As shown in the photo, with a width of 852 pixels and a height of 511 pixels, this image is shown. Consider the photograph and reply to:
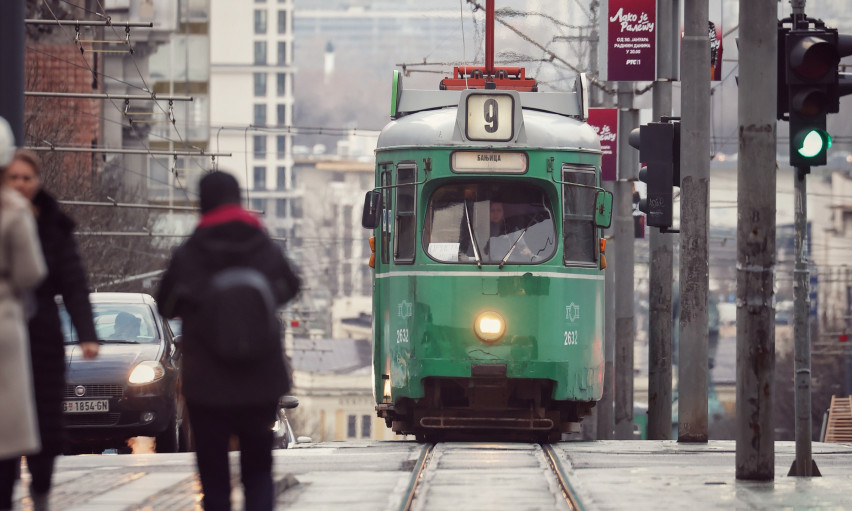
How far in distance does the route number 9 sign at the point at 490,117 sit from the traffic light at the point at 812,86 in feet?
16.3

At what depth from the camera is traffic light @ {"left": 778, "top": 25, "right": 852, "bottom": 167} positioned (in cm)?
1150

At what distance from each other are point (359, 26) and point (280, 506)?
548 feet

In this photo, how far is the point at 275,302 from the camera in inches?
293

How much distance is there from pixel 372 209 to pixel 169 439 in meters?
2.76

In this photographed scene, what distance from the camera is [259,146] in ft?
556

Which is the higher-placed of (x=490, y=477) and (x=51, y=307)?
(x=51, y=307)

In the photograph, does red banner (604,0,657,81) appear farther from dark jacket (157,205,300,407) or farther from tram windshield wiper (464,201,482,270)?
dark jacket (157,205,300,407)

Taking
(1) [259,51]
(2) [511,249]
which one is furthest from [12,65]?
(1) [259,51]

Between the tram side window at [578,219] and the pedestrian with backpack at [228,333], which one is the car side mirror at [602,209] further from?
the pedestrian with backpack at [228,333]

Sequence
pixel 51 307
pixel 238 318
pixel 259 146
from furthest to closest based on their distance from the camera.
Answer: pixel 259 146 → pixel 51 307 → pixel 238 318

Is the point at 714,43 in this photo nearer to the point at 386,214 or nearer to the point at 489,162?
the point at 489,162

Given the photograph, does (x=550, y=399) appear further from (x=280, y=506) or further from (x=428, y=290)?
(x=280, y=506)

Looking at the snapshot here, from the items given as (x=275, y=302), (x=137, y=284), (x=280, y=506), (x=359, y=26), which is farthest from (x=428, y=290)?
(x=359, y=26)

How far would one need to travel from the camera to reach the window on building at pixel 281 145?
170 m
